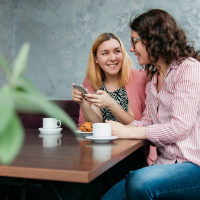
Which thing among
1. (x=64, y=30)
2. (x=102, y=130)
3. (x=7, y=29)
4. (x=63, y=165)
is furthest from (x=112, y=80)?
(x=7, y=29)

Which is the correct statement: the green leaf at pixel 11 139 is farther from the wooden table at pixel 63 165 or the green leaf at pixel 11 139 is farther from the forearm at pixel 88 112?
the forearm at pixel 88 112

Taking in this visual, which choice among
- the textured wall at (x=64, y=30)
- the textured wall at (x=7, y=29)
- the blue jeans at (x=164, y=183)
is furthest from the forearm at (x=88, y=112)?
the textured wall at (x=7, y=29)

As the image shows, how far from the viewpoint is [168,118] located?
1.25 meters

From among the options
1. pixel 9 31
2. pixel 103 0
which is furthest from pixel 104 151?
pixel 9 31

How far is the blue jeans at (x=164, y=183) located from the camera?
916mm

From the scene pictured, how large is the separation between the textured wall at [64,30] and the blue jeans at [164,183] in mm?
2432

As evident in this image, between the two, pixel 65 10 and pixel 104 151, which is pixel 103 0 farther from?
pixel 104 151

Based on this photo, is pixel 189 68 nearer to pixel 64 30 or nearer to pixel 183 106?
pixel 183 106

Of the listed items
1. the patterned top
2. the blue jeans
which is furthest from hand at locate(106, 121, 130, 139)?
the patterned top

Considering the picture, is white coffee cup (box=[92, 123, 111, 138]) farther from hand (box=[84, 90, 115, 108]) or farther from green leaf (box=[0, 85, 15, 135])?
green leaf (box=[0, 85, 15, 135])

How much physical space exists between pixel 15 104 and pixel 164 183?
35.1 inches

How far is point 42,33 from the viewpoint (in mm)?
3836

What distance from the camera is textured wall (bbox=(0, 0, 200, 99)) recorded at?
343 cm

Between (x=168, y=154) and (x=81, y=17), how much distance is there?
2875mm
